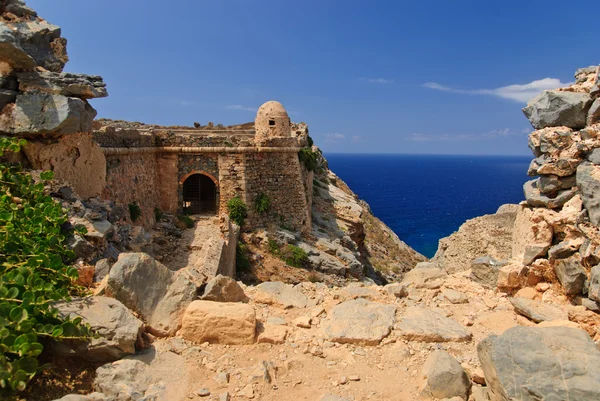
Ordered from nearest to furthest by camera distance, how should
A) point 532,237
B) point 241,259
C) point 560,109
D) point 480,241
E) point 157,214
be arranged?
point 560,109 → point 532,237 → point 480,241 → point 157,214 → point 241,259

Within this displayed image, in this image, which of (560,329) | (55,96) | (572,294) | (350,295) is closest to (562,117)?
(572,294)

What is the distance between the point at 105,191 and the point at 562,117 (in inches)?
444

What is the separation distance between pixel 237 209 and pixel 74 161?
31.2ft

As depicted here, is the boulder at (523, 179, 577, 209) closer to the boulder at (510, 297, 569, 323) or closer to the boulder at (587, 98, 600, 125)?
the boulder at (587, 98, 600, 125)

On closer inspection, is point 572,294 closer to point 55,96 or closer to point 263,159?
point 55,96

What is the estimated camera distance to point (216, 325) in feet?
16.4

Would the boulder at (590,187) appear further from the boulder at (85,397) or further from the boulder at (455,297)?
the boulder at (85,397)

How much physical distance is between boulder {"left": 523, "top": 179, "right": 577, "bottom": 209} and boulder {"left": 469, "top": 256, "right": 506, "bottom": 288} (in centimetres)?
131

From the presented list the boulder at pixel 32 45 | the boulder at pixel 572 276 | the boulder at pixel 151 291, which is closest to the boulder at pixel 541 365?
the boulder at pixel 572 276

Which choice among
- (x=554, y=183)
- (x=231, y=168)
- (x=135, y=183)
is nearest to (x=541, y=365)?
(x=554, y=183)

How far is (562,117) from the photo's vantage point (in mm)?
6773

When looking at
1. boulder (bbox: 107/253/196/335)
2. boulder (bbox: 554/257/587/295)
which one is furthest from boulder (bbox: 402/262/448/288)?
boulder (bbox: 107/253/196/335)

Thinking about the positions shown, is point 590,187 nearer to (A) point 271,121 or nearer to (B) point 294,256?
(B) point 294,256

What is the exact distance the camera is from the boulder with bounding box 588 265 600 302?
546cm
